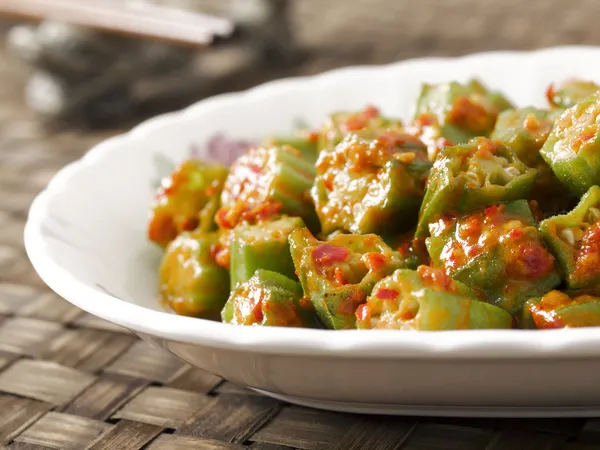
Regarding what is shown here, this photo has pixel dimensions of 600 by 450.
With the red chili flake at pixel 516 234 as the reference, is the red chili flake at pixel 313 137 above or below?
above

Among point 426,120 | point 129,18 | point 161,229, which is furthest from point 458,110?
point 129,18

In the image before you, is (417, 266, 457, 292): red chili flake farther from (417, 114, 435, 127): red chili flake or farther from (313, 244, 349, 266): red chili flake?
(417, 114, 435, 127): red chili flake

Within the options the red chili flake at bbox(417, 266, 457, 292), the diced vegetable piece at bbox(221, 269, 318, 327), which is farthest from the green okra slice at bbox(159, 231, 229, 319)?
the red chili flake at bbox(417, 266, 457, 292)

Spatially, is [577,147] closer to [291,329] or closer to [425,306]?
[425,306]

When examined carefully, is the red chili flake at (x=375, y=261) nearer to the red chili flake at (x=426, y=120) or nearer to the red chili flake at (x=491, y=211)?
the red chili flake at (x=491, y=211)

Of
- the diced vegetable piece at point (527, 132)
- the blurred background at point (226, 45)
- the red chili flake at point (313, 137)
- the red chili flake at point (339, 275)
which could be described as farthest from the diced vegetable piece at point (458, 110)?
the blurred background at point (226, 45)

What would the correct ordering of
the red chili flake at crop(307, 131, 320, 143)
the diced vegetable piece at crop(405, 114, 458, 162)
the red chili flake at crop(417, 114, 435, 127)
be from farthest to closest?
the red chili flake at crop(307, 131, 320, 143)
the red chili flake at crop(417, 114, 435, 127)
the diced vegetable piece at crop(405, 114, 458, 162)
